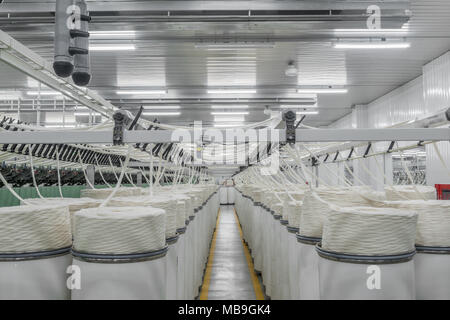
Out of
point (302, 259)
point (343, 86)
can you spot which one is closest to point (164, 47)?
point (343, 86)

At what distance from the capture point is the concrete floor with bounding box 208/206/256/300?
4.39 metres

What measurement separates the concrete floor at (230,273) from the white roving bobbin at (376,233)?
3.10m

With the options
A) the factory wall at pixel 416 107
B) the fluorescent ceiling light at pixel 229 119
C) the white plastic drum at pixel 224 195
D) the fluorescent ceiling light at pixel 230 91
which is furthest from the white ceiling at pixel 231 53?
the white plastic drum at pixel 224 195

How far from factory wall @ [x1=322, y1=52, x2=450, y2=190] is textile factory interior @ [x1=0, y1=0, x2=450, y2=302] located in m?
0.06

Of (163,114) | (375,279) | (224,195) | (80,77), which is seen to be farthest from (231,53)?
(224,195)

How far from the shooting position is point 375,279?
1420 millimetres

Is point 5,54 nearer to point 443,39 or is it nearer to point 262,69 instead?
point 262,69

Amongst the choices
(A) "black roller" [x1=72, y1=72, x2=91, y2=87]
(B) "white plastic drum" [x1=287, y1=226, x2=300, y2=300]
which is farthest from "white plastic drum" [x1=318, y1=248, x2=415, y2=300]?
(A) "black roller" [x1=72, y1=72, x2=91, y2=87]

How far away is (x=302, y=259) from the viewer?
2.06 m

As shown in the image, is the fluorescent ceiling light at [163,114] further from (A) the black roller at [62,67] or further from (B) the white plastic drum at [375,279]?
(B) the white plastic drum at [375,279]

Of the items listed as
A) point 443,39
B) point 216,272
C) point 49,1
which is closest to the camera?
point 49,1

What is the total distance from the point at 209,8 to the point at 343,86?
24.0 feet

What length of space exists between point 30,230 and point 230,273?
4269 mm

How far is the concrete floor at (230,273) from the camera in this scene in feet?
14.4
